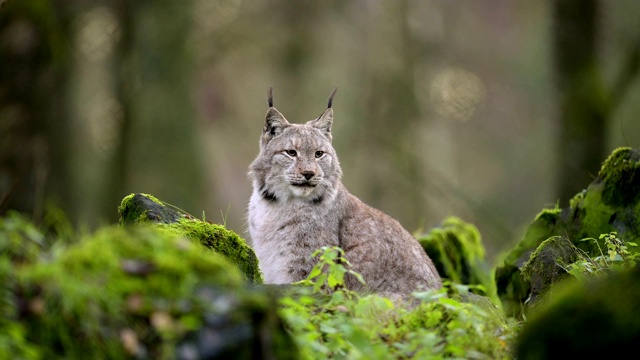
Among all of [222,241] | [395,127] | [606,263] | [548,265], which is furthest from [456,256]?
[395,127]

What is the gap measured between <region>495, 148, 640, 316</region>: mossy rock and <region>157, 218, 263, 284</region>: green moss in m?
1.84

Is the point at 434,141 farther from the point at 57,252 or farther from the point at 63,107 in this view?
the point at 57,252

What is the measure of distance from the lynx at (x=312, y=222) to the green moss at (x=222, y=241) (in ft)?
2.21

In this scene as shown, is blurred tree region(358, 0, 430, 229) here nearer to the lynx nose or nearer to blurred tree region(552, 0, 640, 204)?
blurred tree region(552, 0, 640, 204)

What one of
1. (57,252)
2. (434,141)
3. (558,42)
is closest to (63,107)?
(558,42)

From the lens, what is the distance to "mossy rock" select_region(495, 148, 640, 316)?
5.84 meters

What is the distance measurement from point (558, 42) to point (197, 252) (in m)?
8.29

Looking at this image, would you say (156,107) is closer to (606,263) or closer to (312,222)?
(312,222)

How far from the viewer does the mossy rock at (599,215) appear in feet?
19.2

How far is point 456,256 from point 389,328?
3977 mm

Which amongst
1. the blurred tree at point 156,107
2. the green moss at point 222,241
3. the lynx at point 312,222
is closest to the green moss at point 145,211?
the green moss at point 222,241

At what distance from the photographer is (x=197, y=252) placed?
3.12 m

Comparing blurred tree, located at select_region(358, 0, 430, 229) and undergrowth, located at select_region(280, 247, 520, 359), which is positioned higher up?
blurred tree, located at select_region(358, 0, 430, 229)

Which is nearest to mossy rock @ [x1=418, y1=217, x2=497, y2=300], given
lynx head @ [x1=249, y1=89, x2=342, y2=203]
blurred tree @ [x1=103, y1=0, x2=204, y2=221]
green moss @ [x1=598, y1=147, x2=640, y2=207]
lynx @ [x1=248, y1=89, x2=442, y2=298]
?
lynx @ [x1=248, y1=89, x2=442, y2=298]
